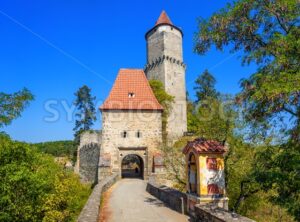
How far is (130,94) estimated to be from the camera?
25859 mm

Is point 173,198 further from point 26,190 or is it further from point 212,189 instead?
point 26,190

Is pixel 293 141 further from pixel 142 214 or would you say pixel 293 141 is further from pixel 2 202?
pixel 2 202

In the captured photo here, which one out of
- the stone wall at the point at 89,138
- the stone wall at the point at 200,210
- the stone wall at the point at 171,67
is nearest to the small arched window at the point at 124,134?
the stone wall at the point at 89,138

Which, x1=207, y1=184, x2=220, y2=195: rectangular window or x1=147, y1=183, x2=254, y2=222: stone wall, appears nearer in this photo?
x1=147, y1=183, x2=254, y2=222: stone wall

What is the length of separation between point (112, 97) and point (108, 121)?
6.93 ft

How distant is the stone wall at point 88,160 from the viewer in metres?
30.2

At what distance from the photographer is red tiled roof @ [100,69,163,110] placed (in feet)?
82.2

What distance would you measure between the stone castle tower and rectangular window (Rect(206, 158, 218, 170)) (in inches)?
1004

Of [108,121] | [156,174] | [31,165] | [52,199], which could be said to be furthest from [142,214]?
[108,121]

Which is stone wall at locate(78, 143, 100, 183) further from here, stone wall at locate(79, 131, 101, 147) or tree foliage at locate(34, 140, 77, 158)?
tree foliage at locate(34, 140, 77, 158)

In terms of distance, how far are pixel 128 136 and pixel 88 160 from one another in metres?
7.91

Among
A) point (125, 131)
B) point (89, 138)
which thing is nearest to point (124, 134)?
point (125, 131)

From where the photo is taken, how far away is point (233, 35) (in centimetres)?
945

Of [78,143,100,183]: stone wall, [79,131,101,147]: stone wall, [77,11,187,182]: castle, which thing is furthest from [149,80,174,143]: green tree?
[78,143,100,183]: stone wall
